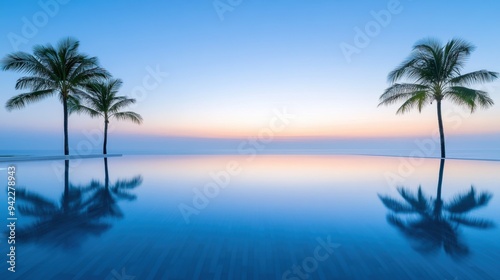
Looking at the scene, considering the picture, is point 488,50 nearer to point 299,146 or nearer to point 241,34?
point 241,34

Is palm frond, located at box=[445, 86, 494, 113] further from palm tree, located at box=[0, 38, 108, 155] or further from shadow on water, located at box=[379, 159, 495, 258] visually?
palm tree, located at box=[0, 38, 108, 155]

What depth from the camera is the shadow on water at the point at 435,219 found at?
111 inches

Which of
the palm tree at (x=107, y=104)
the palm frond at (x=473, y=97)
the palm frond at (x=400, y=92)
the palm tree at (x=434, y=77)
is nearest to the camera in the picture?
the palm frond at (x=473, y=97)

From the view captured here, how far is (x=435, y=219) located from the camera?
388 centimetres

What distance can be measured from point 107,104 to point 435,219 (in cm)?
2032

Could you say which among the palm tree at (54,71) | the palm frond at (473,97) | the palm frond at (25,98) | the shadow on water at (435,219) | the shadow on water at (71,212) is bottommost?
the shadow on water at (435,219)

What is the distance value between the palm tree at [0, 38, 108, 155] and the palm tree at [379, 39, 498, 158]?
1742cm

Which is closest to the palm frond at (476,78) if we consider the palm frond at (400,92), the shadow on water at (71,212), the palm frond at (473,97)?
the palm frond at (473,97)

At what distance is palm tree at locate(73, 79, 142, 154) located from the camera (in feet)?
57.5

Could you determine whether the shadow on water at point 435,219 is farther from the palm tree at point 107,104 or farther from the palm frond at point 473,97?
the palm tree at point 107,104

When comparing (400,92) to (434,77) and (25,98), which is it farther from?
(25,98)

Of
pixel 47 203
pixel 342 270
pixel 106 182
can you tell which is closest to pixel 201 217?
pixel 342 270

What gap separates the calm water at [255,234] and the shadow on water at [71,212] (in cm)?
2

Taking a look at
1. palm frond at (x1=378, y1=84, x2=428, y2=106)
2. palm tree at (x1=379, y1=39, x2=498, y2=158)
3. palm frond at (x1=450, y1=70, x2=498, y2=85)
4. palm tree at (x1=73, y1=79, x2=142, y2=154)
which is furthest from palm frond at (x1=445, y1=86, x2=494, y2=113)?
palm tree at (x1=73, y1=79, x2=142, y2=154)
